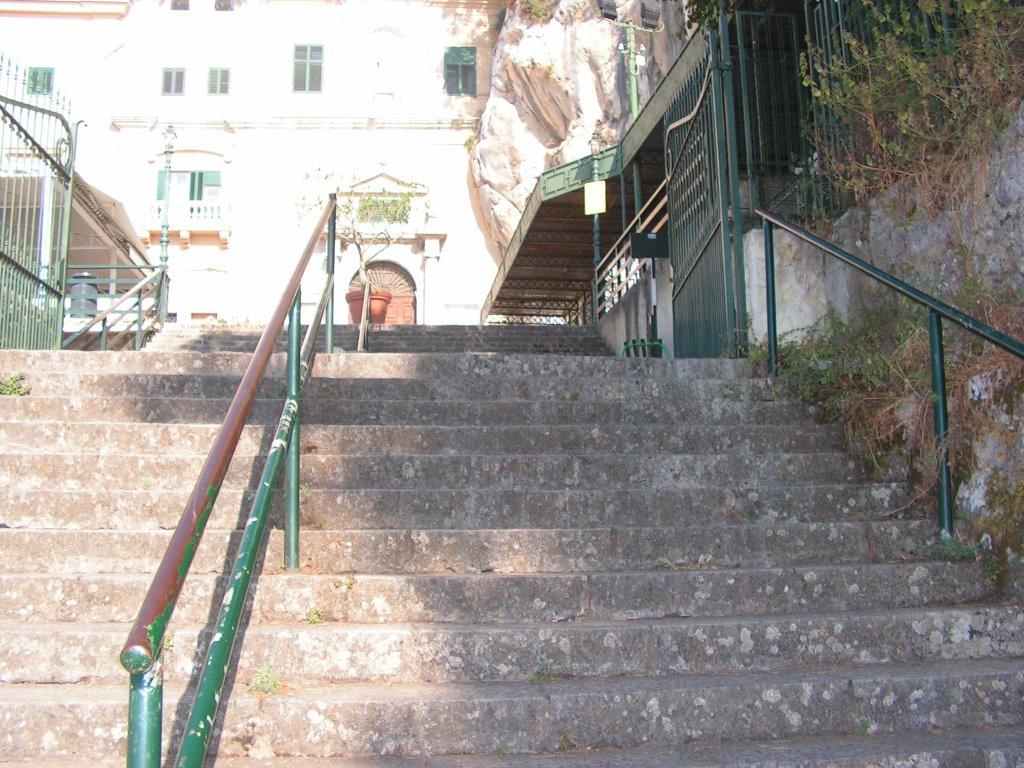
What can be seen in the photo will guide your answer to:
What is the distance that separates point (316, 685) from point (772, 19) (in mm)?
6902

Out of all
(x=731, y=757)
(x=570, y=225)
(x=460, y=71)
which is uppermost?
(x=460, y=71)

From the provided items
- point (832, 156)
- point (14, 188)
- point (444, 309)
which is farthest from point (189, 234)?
point (832, 156)

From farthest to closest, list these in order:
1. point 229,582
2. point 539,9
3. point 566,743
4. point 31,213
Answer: point 539,9
point 31,213
point 566,743
point 229,582

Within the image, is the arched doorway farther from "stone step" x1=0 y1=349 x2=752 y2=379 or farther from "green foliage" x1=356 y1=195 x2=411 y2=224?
"stone step" x1=0 y1=349 x2=752 y2=379

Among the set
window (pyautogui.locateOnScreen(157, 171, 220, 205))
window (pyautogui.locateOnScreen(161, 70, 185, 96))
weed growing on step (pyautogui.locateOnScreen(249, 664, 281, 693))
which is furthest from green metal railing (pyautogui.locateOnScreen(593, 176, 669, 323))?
window (pyautogui.locateOnScreen(161, 70, 185, 96))

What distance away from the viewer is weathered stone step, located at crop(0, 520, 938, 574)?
3.21 m

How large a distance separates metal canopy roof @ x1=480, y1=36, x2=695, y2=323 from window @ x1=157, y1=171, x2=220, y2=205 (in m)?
10.8

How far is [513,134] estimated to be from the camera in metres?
25.4

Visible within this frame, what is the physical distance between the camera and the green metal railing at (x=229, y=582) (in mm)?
1601

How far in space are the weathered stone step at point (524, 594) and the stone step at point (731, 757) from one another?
60 centimetres

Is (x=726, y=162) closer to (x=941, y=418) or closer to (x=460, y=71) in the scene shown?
(x=941, y=418)

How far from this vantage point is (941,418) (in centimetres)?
357

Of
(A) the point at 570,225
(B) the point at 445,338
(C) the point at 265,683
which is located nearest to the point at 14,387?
(C) the point at 265,683

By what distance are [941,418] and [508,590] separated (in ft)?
6.16
